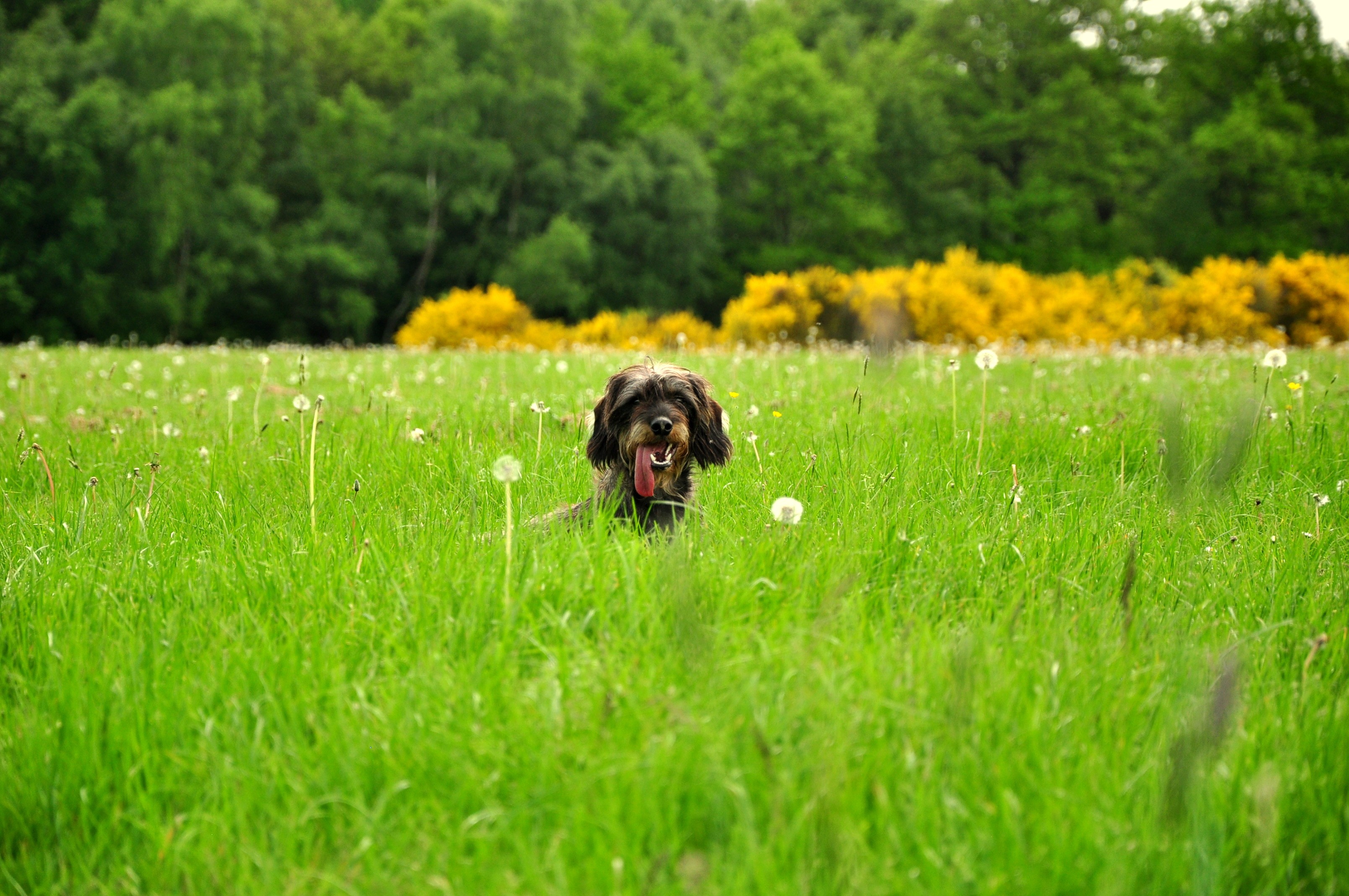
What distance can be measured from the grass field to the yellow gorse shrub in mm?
16001

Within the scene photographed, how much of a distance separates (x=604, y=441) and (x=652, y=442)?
38 cm

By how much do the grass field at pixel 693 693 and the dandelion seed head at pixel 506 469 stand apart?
0.37 metres

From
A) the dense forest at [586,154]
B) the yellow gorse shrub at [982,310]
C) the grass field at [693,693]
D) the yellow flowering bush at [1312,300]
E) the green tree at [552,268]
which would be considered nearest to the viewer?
the grass field at [693,693]

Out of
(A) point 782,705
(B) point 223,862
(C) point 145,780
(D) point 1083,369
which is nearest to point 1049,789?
(A) point 782,705

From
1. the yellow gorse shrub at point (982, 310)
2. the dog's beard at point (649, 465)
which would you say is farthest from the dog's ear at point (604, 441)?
the yellow gorse shrub at point (982, 310)

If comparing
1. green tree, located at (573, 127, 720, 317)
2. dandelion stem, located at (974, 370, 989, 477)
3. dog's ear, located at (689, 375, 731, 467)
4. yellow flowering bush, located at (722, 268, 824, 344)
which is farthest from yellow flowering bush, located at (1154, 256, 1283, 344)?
green tree, located at (573, 127, 720, 317)

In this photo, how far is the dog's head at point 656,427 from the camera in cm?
416

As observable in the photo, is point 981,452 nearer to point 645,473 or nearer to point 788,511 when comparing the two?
point 645,473

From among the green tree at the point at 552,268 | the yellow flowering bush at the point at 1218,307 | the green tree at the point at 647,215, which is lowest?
the yellow flowering bush at the point at 1218,307

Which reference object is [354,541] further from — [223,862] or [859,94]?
[859,94]

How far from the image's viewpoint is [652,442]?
4.19 m

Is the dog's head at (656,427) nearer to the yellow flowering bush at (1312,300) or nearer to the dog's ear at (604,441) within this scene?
the dog's ear at (604,441)

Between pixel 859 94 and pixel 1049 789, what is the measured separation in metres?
53.5

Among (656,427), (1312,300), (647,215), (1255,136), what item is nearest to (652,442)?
(656,427)
